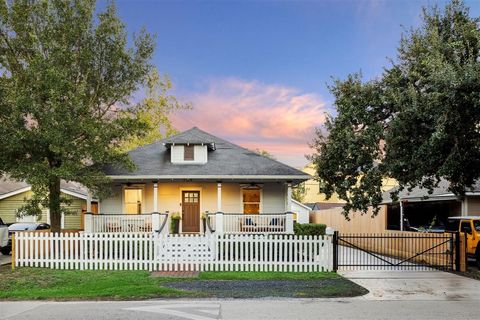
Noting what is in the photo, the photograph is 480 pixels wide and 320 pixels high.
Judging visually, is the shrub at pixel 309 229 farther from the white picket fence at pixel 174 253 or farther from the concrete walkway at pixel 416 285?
the concrete walkway at pixel 416 285

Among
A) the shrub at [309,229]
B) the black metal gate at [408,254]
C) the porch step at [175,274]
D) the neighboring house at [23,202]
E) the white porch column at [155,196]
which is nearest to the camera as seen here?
the porch step at [175,274]

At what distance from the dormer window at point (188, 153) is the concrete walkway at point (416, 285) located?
10.4m

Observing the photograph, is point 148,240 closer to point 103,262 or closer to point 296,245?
point 103,262

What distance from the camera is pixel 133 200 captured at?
23297 millimetres

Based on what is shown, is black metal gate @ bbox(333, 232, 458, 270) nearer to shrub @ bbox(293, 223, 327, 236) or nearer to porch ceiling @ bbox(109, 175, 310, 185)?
shrub @ bbox(293, 223, 327, 236)

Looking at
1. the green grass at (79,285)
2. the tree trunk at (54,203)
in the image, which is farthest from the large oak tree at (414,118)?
the tree trunk at (54,203)

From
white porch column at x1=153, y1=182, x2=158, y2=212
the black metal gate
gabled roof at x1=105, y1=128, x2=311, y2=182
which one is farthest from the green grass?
gabled roof at x1=105, y1=128, x2=311, y2=182

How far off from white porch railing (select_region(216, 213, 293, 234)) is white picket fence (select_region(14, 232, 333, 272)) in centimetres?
570

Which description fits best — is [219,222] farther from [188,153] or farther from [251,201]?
[188,153]

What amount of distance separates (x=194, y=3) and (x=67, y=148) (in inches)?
294

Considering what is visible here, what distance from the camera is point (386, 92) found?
13.0 metres

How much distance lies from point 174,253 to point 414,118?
27.9ft

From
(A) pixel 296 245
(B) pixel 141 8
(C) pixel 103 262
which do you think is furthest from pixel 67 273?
(B) pixel 141 8

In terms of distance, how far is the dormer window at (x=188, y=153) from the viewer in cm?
2280
